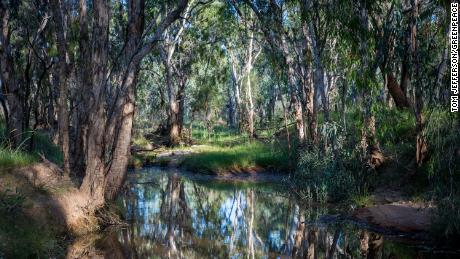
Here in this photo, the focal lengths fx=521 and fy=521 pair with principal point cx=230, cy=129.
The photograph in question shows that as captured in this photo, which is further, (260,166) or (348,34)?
(260,166)

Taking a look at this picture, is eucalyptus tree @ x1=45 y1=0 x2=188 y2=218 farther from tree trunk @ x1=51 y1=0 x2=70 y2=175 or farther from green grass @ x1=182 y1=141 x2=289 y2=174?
green grass @ x1=182 y1=141 x2=289 y2=174

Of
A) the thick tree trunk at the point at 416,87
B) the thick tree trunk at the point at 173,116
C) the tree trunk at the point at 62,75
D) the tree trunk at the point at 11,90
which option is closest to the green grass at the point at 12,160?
the tree trunk at the point at 62,75

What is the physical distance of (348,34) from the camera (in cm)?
955

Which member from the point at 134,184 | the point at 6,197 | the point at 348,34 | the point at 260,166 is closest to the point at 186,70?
the point at 260,166

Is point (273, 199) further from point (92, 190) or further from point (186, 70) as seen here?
point (186, 70)

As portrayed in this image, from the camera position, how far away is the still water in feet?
25.1

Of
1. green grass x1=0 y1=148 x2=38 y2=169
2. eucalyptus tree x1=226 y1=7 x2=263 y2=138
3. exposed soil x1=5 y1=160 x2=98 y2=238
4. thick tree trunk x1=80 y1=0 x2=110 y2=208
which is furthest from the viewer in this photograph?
eucalyptus tree x1=226 y1=7 x2=263 y2=138

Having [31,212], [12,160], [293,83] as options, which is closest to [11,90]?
[12,160]

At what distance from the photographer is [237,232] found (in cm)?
938

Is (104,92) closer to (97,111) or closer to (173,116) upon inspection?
(97,111)

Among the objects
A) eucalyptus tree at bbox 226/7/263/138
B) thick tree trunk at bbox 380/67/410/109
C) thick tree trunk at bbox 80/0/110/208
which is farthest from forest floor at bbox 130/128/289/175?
thick tree trunk at bbox 80/0/110/208

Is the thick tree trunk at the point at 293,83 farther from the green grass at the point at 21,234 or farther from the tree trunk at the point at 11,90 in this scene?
the green grass at the point at 21,234

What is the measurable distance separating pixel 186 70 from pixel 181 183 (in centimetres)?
1276

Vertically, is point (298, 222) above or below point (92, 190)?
below
